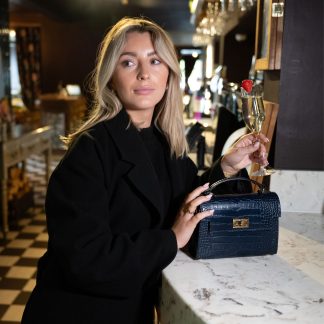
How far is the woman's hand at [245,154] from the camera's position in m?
1.48

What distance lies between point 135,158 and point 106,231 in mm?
243

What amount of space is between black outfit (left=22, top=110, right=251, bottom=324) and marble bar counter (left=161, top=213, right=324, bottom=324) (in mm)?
90

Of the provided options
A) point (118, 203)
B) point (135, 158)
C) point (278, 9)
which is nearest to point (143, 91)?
point (135, 158)

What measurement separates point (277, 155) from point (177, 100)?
18.2 inches

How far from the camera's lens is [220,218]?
3.86 feet

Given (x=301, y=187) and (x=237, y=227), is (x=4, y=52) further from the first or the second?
(x=237, y=227)

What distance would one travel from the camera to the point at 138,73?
4.10 ft

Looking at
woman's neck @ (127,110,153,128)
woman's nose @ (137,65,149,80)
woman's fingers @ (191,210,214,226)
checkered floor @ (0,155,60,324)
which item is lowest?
checkered floor @ (0,155,60,324)

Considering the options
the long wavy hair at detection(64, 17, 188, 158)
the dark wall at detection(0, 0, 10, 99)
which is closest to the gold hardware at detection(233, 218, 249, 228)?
the long wavy hair at detection(64, 17, 188, 158)

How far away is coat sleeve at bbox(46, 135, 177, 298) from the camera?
3.41ft

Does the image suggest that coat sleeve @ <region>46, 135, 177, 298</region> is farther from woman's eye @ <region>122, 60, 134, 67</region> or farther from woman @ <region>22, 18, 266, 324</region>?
woman's eye @ <region>122, 60, 134, 67</region>

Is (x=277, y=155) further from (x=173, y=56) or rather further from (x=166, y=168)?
(x=173, y=56)

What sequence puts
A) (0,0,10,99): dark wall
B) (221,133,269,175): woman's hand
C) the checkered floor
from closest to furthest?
1. (221,133,269,175): woman's hand
2. the checkered floor
3. (0,0,10,99): dark wall

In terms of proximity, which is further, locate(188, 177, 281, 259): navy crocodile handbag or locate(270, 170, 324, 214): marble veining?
locate(270, 170, 324, 214): marble veining
